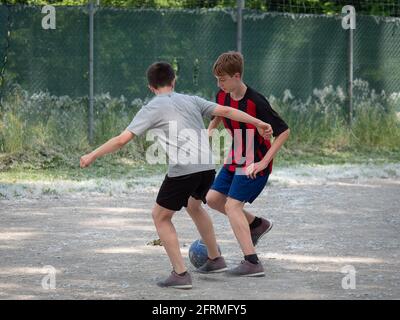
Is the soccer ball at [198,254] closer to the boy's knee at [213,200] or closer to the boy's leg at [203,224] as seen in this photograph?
the boy's leg at [203,224]

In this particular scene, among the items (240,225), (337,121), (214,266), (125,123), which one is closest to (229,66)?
(240,225)

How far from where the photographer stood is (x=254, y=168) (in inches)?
275

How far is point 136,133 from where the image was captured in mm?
6555

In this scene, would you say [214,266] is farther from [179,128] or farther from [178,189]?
[179,128]

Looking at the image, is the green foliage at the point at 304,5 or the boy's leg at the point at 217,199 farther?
the green foliage at the point at 304,5

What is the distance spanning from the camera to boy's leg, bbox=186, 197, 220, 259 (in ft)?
23.1

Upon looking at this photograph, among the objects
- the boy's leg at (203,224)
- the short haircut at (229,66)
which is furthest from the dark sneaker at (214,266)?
the short haircut at (229,66)

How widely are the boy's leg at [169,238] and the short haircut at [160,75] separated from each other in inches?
32.0

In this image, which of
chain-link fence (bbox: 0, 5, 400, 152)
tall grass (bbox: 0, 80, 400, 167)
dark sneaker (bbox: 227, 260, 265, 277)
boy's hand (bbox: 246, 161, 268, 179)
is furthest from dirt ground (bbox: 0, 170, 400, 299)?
chain-link fence (bbox: 0, 5, 400, 152)

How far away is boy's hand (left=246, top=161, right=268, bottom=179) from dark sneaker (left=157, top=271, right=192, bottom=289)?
0.84m

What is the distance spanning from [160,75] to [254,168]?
92cm

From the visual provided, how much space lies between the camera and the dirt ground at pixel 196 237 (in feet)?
21.7

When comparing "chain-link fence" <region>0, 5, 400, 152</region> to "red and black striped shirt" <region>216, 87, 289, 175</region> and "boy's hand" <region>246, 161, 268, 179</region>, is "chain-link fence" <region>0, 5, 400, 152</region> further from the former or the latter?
"boy's hand" <region>246, 161, 268, 179</region>

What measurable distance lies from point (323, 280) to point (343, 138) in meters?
8.84
